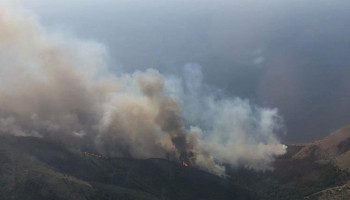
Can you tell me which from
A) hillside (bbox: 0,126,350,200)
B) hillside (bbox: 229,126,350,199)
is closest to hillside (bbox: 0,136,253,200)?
hillside (bbox: 0,126,350,200)

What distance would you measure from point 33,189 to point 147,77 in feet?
245

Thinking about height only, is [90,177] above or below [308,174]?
below

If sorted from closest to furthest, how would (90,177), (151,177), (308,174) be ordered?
1. (90,177)
2. (151,177)
3. (308,174)

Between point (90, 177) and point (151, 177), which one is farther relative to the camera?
point (151, 177)

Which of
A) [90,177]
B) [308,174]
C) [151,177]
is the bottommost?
[90,177]

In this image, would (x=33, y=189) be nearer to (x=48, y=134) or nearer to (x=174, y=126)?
(x=48, y=134)

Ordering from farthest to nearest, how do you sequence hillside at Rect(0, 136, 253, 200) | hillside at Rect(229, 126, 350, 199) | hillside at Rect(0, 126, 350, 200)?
1. hillside at Rect(229, 126, 350, 199)
2. hillside at Rect(0, 126, 350, 200)
3. hillside at Rect(0, 136, 253, 200)

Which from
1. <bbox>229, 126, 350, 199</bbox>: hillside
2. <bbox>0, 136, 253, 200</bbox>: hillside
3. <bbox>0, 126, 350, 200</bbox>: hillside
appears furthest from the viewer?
<bbox>229, 126, 350, 199</bbox>: hillside

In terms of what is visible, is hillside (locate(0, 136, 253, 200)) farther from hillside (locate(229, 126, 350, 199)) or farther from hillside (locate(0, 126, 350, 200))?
hillside (locate(229, 126, 350, 199))

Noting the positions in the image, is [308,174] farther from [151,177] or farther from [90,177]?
[90,177]

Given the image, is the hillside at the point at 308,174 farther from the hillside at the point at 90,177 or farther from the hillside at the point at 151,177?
the hillside at the point at 90,177

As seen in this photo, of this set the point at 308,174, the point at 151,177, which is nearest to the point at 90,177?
the point at 151,177

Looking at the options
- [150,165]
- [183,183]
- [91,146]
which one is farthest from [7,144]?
[183,183]

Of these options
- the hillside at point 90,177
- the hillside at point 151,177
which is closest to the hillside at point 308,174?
the hillside at point 151,177
